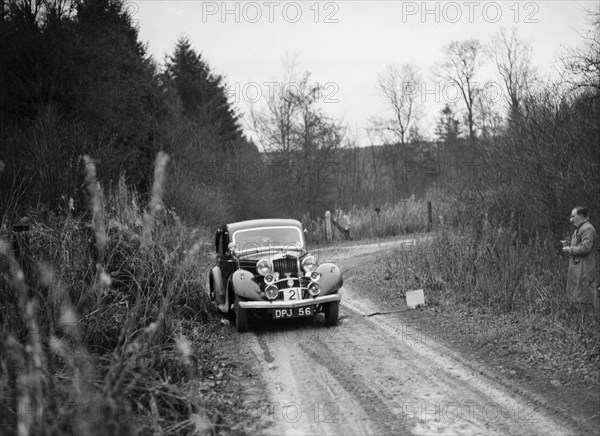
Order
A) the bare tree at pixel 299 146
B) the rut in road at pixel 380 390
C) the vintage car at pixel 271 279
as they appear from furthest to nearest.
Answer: the bare tree at pixel 299 146 → the vintage car at pixel 271 279 → the rut in road at pixel 380 390

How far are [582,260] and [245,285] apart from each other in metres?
5.35

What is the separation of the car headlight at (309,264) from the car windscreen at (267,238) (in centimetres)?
88

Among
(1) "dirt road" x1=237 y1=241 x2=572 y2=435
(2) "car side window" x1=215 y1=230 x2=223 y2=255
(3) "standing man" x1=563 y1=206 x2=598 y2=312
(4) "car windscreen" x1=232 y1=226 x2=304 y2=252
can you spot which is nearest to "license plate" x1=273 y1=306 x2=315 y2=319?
(1) "dirt road" x1=237 y1=241 x2=572 y2=435

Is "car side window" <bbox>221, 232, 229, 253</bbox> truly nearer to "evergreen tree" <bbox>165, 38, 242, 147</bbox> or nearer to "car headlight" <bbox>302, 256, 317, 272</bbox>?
"car headlight" <bbox>302, 256, 317, 272</bbox>

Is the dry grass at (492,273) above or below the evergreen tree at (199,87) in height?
below

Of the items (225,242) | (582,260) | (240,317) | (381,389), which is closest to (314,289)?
(240,317)

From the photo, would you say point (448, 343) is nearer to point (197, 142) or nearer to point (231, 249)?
point (231, 249)

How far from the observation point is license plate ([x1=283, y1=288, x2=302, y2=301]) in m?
8.67

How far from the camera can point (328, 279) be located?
9.08 meters

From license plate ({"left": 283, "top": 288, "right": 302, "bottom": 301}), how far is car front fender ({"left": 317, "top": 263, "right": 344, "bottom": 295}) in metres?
0.48

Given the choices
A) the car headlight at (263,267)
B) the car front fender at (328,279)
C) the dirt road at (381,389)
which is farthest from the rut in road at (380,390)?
the car headlight at (263,267)

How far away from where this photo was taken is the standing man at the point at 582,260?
793cm

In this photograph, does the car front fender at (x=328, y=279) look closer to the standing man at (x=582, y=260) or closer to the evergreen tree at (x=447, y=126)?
the standing man at (x=582, y=260)

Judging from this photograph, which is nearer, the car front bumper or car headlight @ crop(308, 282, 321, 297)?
the car front bumper
